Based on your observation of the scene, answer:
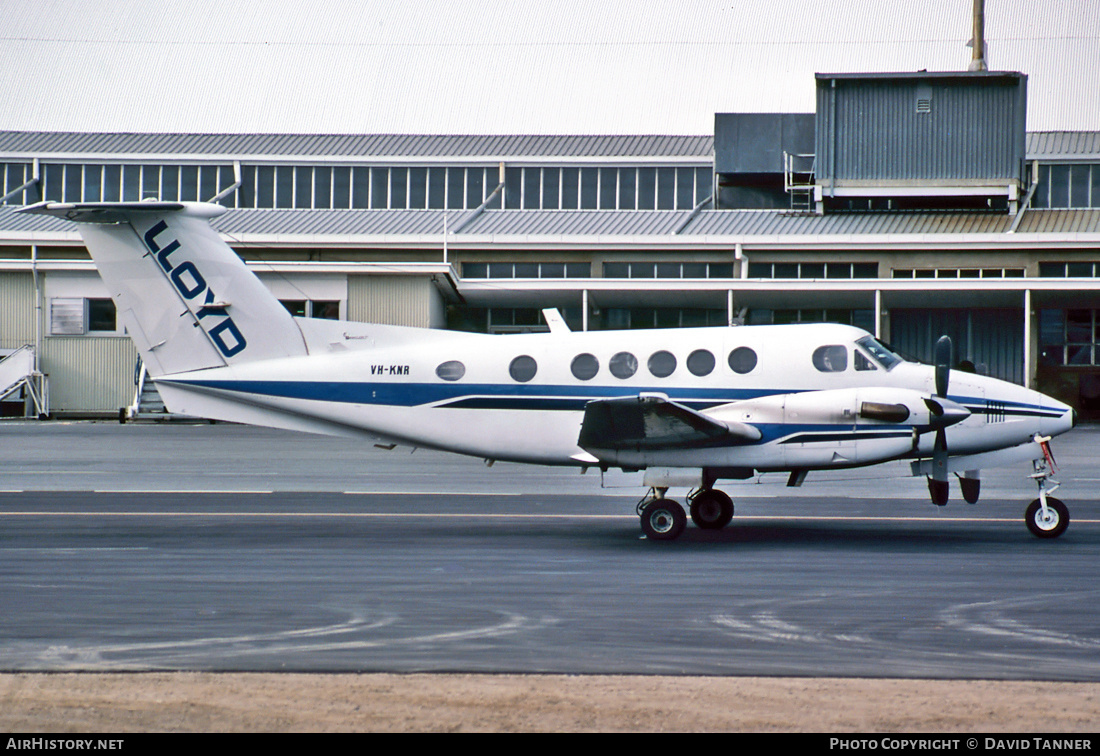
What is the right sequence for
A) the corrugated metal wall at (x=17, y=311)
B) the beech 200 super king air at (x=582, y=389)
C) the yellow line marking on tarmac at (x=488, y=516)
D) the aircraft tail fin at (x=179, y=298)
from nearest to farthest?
the beech 200 super king air at (x=582, y=389) < the aircraft tail fin at (x=179, y=298) < the yellow line marking on tarmac at (x=488, y=516) < the corrugated metal wall at (x=17, y=311)

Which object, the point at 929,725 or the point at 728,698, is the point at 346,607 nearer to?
the point at 728,698

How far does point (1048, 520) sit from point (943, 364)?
2339 millimetres

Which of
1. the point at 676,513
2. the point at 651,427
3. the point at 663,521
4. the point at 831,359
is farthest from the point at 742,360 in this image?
the point at 663,521

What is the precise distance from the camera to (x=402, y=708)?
619 centimetres

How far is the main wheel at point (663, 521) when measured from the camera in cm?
1341

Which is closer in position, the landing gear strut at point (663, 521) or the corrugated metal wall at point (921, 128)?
the landing gear strut at point (663, 521)

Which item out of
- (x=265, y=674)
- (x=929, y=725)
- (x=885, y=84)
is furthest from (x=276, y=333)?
(x=885, y=84)

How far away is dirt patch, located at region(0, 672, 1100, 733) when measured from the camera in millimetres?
5875

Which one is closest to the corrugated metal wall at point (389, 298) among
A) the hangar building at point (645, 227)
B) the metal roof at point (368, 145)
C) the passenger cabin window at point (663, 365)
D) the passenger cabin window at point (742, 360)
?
the hangar building at point (645, 227)

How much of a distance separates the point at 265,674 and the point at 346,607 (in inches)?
96.2

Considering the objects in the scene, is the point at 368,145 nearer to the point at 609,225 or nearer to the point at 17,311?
the point at 609,225

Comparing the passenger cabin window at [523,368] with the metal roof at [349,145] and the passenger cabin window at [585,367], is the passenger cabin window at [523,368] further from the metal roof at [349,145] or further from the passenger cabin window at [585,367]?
the metal roof at [349,145]

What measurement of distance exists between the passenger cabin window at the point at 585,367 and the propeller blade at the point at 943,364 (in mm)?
4157

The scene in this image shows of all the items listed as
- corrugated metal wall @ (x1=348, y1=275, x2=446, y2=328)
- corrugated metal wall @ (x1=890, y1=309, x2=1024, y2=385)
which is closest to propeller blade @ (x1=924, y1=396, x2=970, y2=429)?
corrugated metal wall @ (x1=348, y1=275, x2=446, y2=328)
